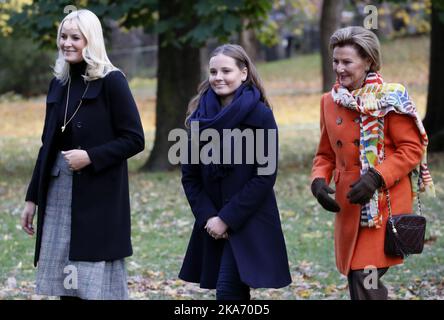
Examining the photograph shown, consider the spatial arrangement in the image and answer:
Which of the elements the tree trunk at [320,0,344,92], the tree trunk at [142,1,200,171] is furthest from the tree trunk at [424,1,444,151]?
the tree trunk at [142,1,200,171]

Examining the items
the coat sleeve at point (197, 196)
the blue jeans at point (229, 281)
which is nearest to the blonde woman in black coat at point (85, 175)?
the coat sleeve at point (197, 196)

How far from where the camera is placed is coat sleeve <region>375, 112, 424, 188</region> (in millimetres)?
5234

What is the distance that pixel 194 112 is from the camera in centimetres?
A: 554

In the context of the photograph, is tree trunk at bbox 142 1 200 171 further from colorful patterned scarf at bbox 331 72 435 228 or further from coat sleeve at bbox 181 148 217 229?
colorful patterned scarf at bbox 331 72 435 228

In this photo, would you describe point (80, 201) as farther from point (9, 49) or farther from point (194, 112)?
point (9, 49)

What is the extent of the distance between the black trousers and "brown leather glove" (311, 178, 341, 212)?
0.37m

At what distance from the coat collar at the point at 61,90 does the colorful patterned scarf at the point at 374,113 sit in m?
1.35

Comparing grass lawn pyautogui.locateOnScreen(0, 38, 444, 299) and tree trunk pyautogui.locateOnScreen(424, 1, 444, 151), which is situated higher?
tree trunk pyautogui.locateOnScreen(424, 1, 444, 151)

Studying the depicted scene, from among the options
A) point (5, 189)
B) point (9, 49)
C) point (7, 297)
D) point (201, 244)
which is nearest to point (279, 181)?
point (5, 189)

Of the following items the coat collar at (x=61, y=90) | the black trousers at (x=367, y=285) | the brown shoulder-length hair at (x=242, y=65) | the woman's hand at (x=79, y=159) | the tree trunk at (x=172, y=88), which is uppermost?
the tree trunk at (x=172, y=88)

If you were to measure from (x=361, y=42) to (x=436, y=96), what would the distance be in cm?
1258

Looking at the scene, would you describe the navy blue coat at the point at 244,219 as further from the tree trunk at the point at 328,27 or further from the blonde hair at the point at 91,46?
the tree trunk at the point at 328,27

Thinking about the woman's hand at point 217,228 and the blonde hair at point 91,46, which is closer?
the woman's hand at point 217,228

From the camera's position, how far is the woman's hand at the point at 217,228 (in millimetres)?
5363
